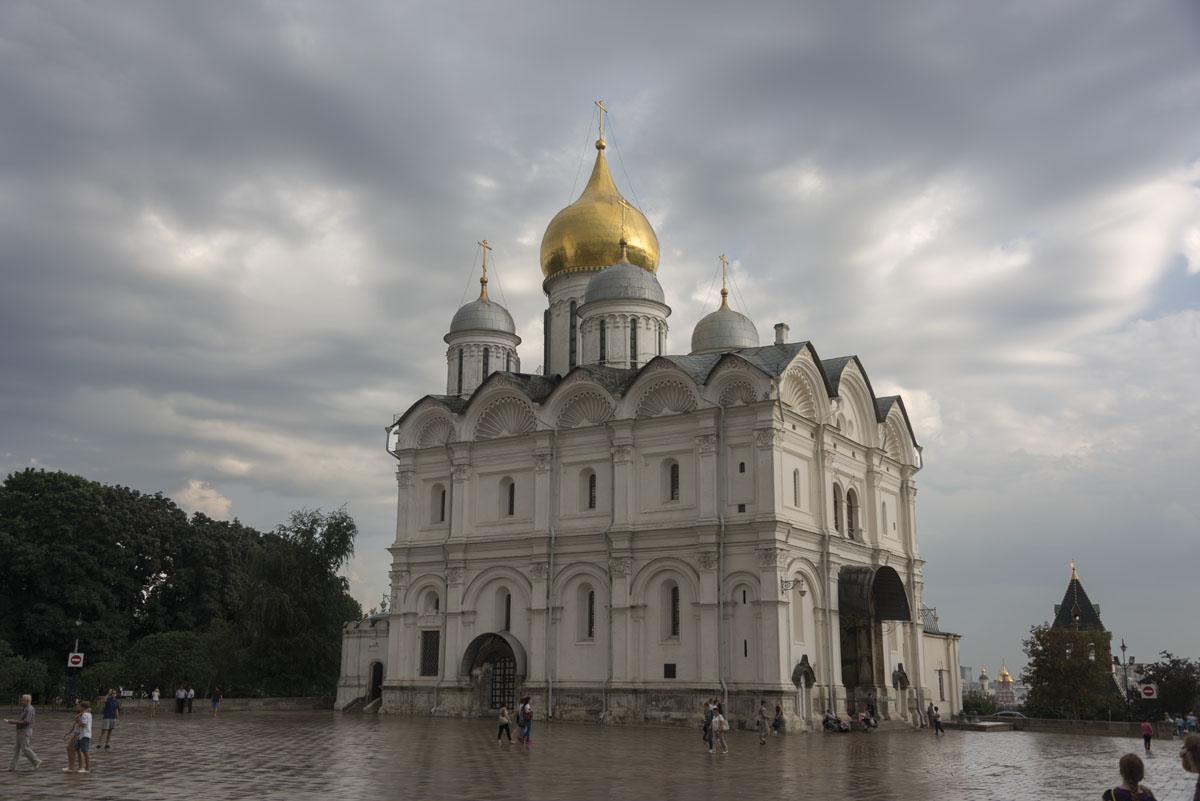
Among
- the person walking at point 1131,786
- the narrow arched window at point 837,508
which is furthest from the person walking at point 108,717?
the narrow arched window at point 837,508

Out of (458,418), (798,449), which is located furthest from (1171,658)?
(458,418)

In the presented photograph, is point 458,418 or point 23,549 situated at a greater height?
point 458,418

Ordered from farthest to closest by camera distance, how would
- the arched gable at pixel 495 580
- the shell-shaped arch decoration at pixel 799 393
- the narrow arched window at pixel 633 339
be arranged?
the narrow arched window at pixel 633 339 → the arched gable at pixel 495 580 → the shell-shaped arch decoration at pixel 799 393

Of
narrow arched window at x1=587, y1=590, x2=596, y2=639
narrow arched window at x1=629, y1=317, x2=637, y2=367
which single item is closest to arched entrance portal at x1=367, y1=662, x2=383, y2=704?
narrow arched window at x1=587, y1=590, x2=596, y2=639

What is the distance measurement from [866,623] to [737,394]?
8.42m

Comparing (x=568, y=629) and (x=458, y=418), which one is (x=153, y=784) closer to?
(x=568, y=629)

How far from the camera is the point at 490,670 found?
116ft

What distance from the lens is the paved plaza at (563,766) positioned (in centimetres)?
1405

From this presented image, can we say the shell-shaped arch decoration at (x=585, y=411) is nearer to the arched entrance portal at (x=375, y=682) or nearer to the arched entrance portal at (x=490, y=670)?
the arched entrance portal at (x=490, y=670)

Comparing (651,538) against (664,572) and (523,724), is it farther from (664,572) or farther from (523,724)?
(523,724)

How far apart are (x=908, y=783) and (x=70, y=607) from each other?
3796cm

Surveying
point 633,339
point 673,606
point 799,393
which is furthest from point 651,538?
point 633,339

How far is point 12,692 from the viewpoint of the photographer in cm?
3866

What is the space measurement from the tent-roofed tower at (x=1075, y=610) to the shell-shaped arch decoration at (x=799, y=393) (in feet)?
107
